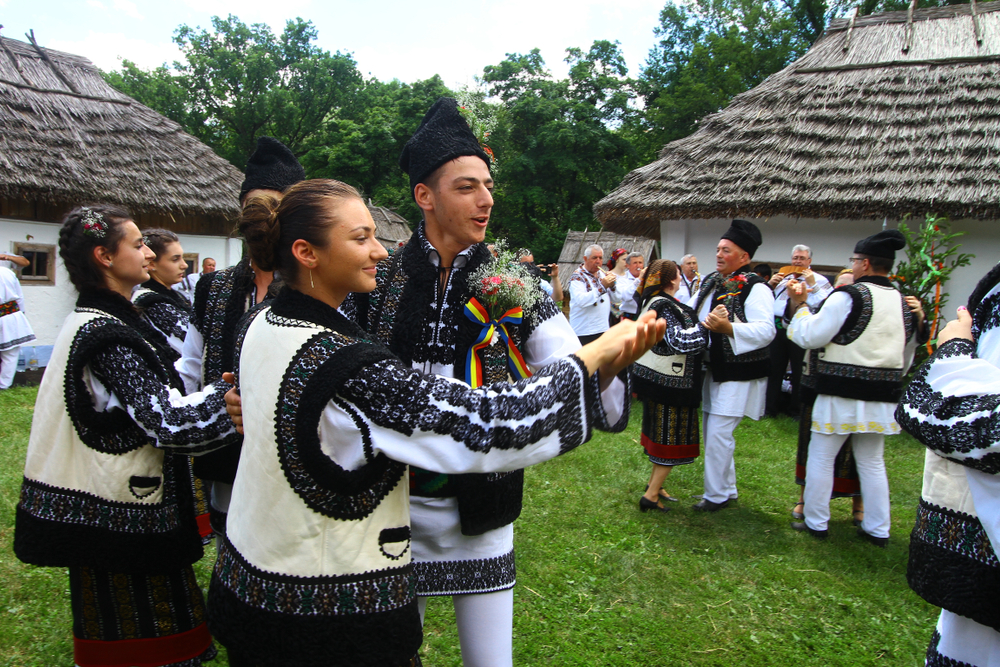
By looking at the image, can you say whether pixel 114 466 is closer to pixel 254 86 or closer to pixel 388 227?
pixel 388 227

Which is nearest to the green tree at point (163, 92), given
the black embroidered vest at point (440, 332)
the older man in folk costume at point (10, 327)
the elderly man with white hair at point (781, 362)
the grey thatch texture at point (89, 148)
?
the grey thatch texture at point (89, 148)

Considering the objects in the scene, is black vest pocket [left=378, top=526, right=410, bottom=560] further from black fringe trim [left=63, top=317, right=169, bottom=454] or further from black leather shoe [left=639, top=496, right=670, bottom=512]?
black leather shoe [left=639, top=496, right=670, bottom=512]

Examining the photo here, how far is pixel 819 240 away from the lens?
942 centimetres

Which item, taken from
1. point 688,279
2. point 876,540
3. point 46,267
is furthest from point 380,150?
point 876,540

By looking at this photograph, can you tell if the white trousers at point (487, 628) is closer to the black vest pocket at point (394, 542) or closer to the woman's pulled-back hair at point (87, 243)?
the black vest pocket at point (394, 542)

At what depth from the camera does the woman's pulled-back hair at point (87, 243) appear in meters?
2.29

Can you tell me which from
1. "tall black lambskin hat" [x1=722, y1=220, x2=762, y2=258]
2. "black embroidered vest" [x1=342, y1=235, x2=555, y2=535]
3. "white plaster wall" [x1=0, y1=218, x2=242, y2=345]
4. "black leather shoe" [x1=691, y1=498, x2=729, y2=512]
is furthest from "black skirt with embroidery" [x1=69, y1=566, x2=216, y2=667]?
"white plaster wall" [x1=0, y1=218, x2=242, y2=345]

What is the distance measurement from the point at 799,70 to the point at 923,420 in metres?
11.0

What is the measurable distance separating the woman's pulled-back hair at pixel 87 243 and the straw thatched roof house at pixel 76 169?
974 cm

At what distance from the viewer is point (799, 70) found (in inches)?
428

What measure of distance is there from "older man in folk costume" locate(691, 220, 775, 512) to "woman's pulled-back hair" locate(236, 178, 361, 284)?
3.65 meters

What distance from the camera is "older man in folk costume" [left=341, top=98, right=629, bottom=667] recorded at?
192cm

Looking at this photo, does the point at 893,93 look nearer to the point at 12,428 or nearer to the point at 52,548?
the point at 52,548

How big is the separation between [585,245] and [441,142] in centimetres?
1479
